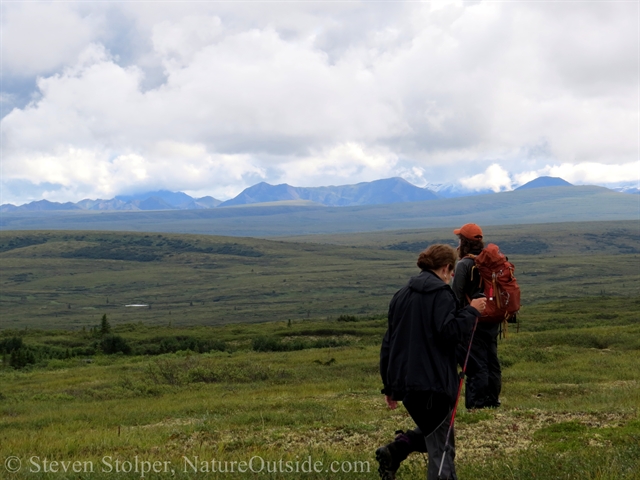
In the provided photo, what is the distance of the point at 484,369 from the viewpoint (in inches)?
407

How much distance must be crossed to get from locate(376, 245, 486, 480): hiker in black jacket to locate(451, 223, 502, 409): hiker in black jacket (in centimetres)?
295

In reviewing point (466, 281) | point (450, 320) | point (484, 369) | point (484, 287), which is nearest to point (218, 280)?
point (484, 369)

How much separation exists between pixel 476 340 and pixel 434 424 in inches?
164

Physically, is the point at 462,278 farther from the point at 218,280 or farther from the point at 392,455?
the point at 218,280

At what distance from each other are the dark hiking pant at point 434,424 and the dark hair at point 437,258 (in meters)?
1.16

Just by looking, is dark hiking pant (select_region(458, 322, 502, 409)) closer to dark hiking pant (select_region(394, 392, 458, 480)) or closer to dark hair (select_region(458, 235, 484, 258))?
dark hair (select_region(458, 235, 484, 258))

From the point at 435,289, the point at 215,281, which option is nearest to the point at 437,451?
the point at 435,289

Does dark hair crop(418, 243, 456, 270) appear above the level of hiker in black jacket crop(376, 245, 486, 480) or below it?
above


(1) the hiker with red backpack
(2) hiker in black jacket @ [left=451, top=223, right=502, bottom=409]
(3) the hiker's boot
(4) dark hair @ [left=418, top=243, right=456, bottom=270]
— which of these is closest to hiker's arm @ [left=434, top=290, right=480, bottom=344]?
A: (4) dark hair @ [left=418, top=243, right=456, bottom=270]

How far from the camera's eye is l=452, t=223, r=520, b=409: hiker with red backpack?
9023 millimetres

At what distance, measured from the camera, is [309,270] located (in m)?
141

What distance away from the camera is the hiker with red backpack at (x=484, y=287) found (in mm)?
9023

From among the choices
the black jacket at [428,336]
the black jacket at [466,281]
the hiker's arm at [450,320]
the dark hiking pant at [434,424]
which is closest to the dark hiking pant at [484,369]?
the black jacket at [466,281]

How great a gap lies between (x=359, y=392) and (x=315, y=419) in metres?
4.54
